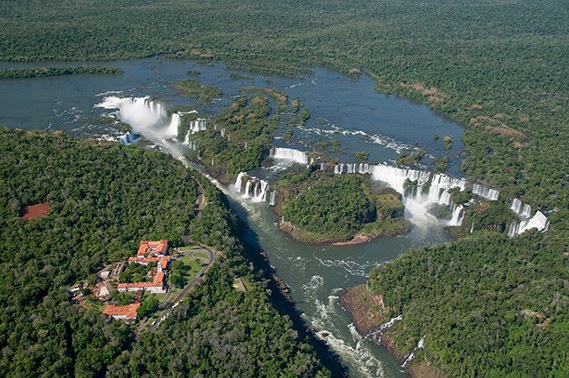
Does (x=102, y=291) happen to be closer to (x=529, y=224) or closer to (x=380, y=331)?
(x=380, y=331)

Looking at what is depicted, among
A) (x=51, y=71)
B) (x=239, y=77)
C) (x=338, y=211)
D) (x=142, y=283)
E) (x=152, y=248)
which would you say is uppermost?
(x=239, y=77)

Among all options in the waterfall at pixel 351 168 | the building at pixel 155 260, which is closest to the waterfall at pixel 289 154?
the waterfall at pixel 351 168

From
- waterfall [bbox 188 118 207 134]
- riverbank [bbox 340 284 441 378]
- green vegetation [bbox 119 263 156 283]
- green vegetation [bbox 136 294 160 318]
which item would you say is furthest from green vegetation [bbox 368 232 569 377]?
waterfall [bbox 188 118 207 134]

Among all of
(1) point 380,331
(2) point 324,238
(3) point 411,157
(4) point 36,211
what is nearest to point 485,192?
(3) point 411,157

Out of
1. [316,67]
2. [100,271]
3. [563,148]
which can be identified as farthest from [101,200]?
[316,67]

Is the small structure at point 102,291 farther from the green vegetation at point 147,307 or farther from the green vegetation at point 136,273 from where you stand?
the green vegetation at point 147,307

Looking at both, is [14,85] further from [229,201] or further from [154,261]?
[154,261]
